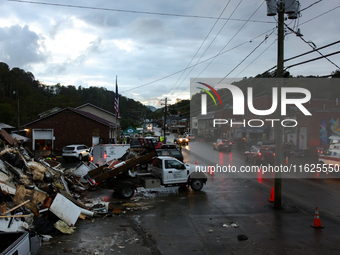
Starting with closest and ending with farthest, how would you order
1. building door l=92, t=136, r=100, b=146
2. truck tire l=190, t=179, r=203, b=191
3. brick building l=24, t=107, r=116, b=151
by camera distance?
truck tire l=190, t=179, r=203, b=191
brick building l=24, t=107, r=116, b=151
building door l=92, t=136, r=100, b=146

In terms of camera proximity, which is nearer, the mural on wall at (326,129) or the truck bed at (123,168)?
the truck bed at (123,168)

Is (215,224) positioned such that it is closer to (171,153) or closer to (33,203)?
(33,203)

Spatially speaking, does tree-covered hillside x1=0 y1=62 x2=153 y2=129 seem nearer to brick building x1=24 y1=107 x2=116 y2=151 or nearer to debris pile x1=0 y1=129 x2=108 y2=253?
brick building x1=24 y1=107 x2=116 y2=151

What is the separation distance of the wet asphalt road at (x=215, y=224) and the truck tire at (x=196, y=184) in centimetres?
27

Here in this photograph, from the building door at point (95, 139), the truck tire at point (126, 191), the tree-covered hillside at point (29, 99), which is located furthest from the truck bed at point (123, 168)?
the tree-covered hillside at point (29, 99)

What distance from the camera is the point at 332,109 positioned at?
3559 centimetres

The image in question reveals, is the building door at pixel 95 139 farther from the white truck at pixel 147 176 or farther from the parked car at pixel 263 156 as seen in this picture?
the white truck at pixel 147 176

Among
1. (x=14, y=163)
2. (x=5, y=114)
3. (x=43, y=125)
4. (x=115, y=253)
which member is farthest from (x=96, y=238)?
(x=5, y=114)

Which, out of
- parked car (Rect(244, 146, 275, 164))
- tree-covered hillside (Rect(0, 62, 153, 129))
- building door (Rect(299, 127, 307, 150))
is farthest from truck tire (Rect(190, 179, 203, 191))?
tree-covered hillside (Rect(0, 62, 153, 129))

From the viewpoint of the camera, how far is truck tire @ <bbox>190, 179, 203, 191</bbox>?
1438 cm

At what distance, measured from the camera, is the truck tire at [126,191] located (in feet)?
42.0

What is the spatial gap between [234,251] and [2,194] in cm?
714

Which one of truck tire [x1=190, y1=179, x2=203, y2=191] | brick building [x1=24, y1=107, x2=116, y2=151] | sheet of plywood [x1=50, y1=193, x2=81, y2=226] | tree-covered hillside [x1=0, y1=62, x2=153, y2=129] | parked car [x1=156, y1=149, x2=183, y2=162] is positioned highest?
tree-covered hillside [x1=0, y1=62, x2=153, y2=129]

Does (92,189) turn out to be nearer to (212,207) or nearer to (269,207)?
(212,207)
